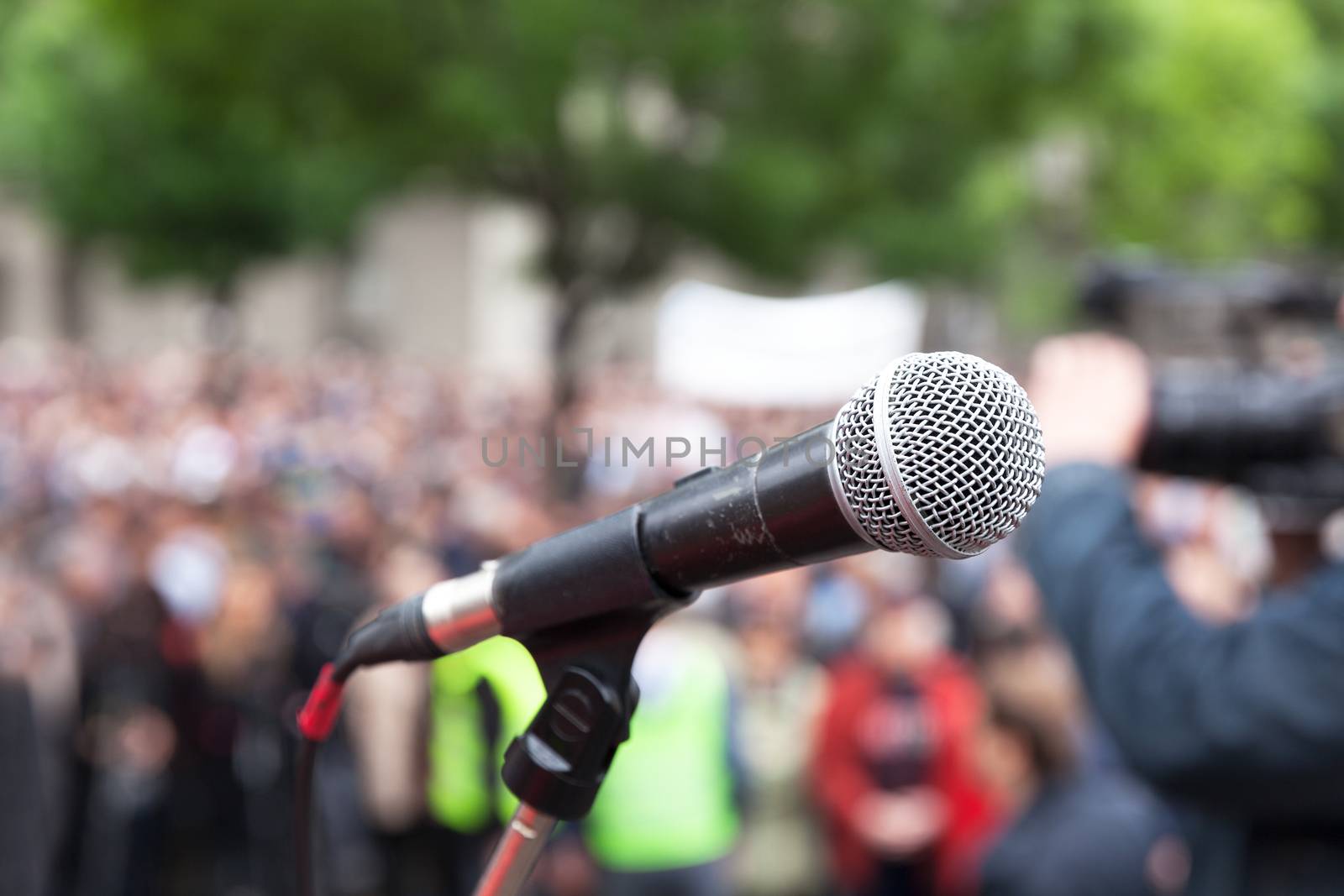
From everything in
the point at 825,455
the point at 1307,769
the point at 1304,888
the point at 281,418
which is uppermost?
the point at 825,455

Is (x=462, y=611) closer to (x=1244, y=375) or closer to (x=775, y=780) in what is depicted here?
(x=1244, y=375)

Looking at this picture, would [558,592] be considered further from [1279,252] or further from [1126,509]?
[1279,252]

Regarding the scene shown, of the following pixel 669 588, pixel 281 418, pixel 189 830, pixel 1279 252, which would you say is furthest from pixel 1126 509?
pixel 1279 252

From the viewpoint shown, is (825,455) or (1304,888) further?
(1304,888)

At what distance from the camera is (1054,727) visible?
13.7 feet

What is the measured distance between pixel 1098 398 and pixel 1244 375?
239 mm

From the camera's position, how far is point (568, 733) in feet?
4.45

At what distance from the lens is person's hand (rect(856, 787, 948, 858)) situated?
18.2ft

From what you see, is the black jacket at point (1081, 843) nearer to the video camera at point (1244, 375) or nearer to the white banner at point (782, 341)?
the video camera at point (1244, 375)

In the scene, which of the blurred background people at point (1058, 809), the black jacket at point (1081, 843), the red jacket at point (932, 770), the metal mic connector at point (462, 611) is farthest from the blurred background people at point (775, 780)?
the metal mic connector at point (462, 611)

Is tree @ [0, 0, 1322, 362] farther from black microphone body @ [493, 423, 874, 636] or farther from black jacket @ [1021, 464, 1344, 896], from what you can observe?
black microphone body @ [493, 423, 874, 636]

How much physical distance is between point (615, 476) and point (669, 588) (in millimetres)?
8551

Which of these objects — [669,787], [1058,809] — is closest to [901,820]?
[669,787]

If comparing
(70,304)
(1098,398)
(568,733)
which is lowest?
(70,304)
